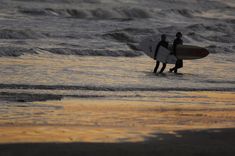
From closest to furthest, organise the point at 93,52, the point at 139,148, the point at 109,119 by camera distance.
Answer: the point at 139,148
the point at 109,119
the point at 93,52

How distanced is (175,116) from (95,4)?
157ft

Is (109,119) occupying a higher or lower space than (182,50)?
higher

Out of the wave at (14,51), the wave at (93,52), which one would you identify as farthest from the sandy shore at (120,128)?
the wave at (93,52)

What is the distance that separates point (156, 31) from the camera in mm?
42844

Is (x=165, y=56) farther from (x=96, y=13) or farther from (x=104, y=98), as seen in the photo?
(x=96, y=13)

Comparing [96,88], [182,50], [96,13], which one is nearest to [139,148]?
[96,88]

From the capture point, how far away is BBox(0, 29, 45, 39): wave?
33844mm

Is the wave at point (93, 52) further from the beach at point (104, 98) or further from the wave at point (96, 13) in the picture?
the wave at point (96, 13)

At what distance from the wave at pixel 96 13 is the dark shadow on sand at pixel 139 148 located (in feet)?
132

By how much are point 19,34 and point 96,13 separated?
20.9 meters

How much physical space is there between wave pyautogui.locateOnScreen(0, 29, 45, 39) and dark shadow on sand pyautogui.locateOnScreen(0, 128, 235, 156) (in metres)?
25.1

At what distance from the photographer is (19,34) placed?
34469 mm

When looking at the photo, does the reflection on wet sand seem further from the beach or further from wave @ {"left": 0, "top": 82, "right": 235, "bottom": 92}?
wave @ {"left": 0, "top": 82, "right": 235, "bottom": 92}

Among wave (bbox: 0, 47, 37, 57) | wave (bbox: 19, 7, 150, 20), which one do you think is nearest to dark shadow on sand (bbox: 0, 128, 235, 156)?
wave (bbox: 0, 47, 37, 57)
